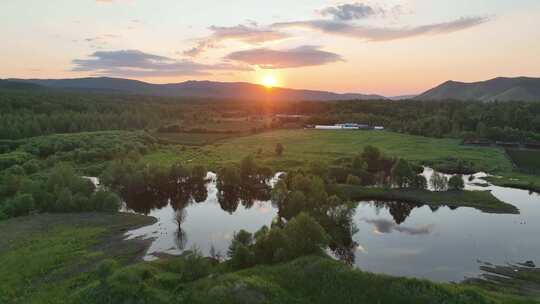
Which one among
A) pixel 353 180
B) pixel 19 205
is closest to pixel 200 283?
pixel 19 205

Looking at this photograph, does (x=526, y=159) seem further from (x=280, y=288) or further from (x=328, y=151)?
(x=280, y=288)

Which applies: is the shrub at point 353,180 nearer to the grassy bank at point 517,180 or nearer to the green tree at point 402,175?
the green tree at point 402,175

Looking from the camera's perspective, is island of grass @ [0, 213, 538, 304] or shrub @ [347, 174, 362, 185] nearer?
island of grass @ [0, 213, 538, 304]

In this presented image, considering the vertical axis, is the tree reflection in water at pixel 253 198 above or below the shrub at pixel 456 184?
below

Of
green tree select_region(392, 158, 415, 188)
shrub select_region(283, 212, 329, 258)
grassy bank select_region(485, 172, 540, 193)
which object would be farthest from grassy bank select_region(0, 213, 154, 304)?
grassy bank select_region(485, 172, 540, 193)

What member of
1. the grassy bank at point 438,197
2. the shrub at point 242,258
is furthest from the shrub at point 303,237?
the grassy bank at point 438,197

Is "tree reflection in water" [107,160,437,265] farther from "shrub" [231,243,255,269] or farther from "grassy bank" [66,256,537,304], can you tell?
"grassy bank" [66,256,537,304]
